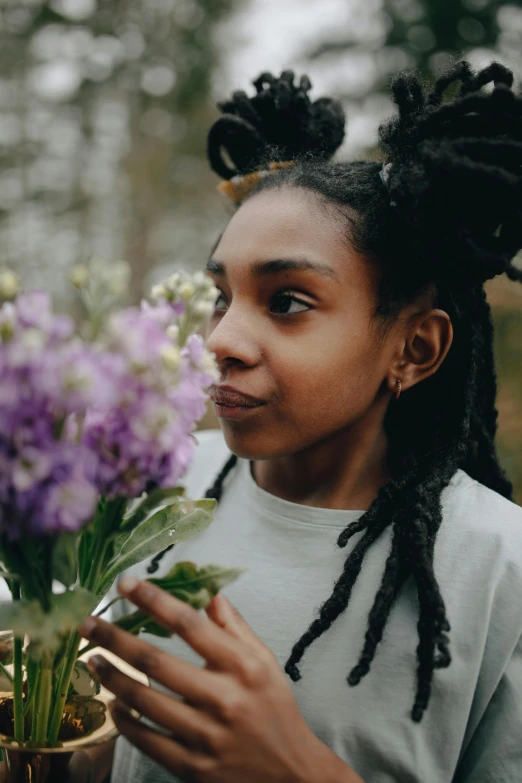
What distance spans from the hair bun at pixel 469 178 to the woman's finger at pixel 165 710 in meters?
0.71

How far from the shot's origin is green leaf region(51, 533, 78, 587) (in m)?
0.58

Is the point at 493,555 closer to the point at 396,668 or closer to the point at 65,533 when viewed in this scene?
the point at 396,668

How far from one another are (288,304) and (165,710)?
60 centimetres

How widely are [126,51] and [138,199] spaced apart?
1.27 m

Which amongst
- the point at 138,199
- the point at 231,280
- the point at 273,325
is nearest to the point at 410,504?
the point at 273,325

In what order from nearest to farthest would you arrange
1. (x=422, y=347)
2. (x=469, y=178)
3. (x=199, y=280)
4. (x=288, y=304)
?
(x=199, y=280), (x=469, y=178), (x=288, y=304), (x=422, y=347)

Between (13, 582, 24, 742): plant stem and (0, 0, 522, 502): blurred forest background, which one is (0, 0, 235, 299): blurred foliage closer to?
(0, 0, 522, 502): blurred forest background

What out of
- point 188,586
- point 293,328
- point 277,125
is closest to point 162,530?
point 188,586

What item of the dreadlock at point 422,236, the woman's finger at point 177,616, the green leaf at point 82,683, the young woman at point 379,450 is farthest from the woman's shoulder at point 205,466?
the woman's finger at point 177,616

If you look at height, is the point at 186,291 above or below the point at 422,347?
above

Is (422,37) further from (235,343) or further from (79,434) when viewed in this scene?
(79,434)

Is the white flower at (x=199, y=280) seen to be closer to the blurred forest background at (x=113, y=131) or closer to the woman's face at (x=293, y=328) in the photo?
the woman's face at (x=293, y=328)

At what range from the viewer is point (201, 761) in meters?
0.66

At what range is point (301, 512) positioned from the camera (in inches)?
43.7
